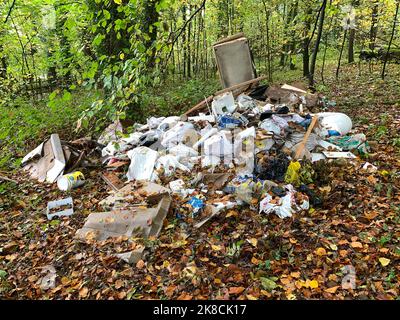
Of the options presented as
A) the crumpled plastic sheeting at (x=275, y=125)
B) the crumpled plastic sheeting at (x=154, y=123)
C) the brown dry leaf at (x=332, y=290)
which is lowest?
the brown dry leaf at (x=332, y=290)

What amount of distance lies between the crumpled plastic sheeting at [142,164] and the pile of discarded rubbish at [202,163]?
0.06 feet

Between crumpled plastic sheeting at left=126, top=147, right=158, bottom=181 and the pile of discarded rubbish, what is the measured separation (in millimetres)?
17

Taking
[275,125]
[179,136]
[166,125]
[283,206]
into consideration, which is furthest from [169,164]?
[283,206]

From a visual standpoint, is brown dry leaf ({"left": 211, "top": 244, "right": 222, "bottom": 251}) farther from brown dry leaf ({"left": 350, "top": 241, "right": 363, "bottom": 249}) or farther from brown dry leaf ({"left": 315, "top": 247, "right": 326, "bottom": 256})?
brown dry leaf ({"left": 350, "top": 241, "right": 363, "bottom": 249})

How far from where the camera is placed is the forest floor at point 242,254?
113 inches

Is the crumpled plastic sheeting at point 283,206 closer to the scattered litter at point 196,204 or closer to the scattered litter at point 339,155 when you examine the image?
the scattered litter at point 196,204

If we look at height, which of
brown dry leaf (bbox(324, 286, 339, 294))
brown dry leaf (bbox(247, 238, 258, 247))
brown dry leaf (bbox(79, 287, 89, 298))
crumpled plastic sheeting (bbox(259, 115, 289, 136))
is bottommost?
brown dry leaf (bbox(324, 286, 339, 294))

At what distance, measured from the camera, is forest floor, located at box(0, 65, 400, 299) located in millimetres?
2873

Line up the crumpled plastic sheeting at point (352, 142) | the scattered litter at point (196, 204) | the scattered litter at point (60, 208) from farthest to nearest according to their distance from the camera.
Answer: the crumpled plastic sheeting at point (352, 142)
the scattered litter at point (60, 208)
the scattered litter at point (196, 204)

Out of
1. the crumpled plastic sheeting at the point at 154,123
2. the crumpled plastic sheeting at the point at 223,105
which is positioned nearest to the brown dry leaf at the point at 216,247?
the crumpled plastic sheeting at the point at 223,105

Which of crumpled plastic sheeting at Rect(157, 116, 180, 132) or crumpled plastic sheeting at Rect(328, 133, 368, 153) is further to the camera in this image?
crumpled plastic sheeting at Rect(157, 116, 180, 132)

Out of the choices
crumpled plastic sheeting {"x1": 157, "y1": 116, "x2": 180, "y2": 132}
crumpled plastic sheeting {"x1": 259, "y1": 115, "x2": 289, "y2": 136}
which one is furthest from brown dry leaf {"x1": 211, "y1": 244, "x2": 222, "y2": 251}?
crumpled plastic sheeting {"x1": 157, "y1": 116, "x2": 180, "y2": 132}

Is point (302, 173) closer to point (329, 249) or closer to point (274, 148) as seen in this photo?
point (274, 148)

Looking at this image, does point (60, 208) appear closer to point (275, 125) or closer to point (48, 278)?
point (48, 278)
